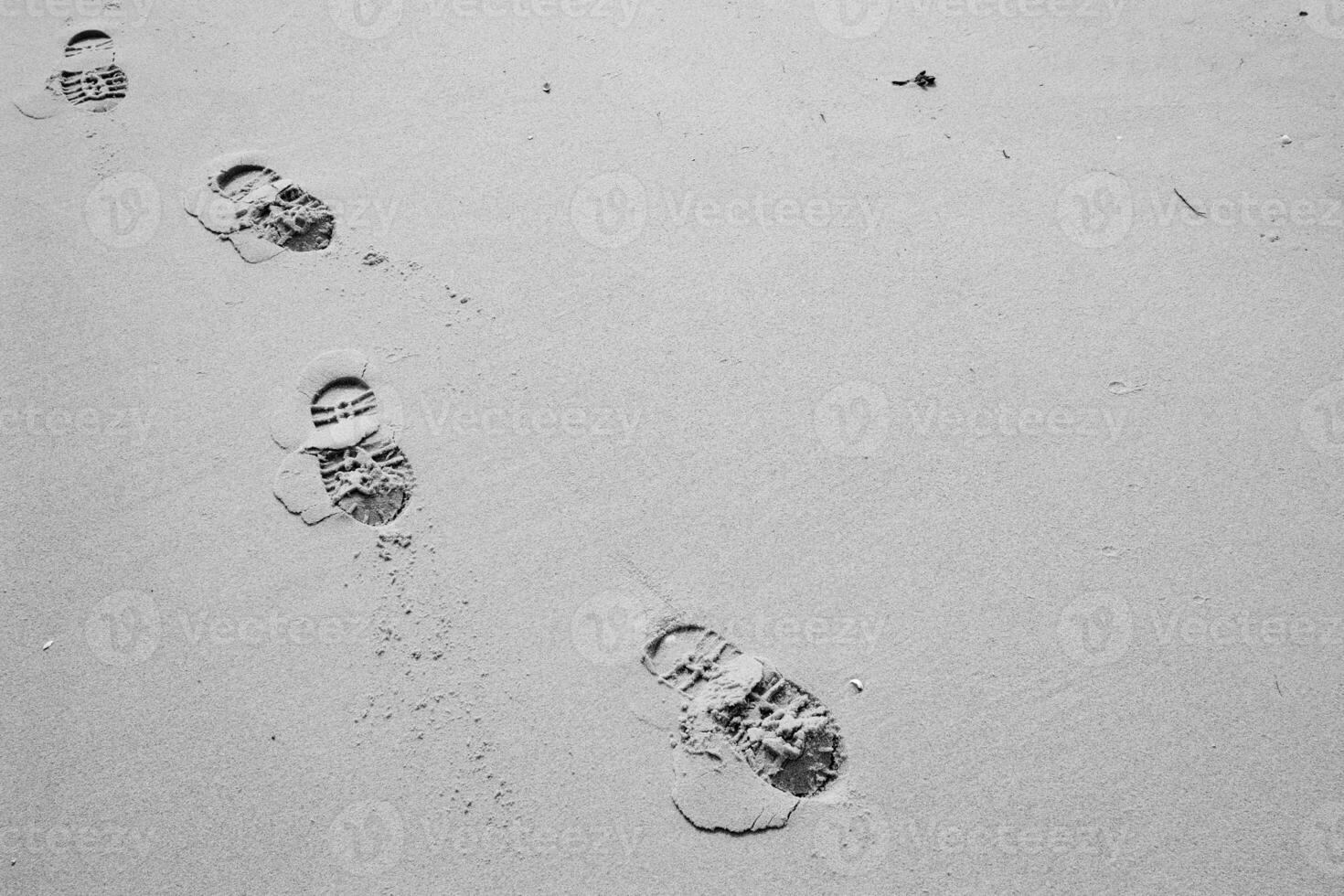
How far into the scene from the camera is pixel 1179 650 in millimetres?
1828

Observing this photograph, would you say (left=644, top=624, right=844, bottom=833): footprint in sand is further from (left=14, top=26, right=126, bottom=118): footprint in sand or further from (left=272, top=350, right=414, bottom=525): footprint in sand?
(left=14, top=26, right=126, bottom=118): footprint in sand

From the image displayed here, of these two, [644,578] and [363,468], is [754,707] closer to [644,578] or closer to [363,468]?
[644,578]

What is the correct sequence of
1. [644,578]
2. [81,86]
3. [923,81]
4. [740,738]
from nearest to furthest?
[740,738]
[644,578]
[923,81]
[81,86]

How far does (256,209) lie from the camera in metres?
2.65

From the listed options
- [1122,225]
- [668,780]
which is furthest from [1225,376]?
[668,780]

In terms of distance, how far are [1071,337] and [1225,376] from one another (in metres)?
0.36

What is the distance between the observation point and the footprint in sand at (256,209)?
259cm

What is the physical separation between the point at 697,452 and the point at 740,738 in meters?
0.69

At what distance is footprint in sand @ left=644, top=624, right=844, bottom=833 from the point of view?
1695 millimetres

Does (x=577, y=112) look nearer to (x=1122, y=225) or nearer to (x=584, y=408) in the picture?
(x=584, y=408)

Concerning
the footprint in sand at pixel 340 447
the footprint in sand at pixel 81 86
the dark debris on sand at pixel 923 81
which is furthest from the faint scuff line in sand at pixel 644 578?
the footprint in sand at pixel 81 86

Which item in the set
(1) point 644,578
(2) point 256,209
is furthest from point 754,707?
(2) point 256,209

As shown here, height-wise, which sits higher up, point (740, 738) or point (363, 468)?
point (363, 468)

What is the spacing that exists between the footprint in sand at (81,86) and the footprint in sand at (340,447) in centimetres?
157
